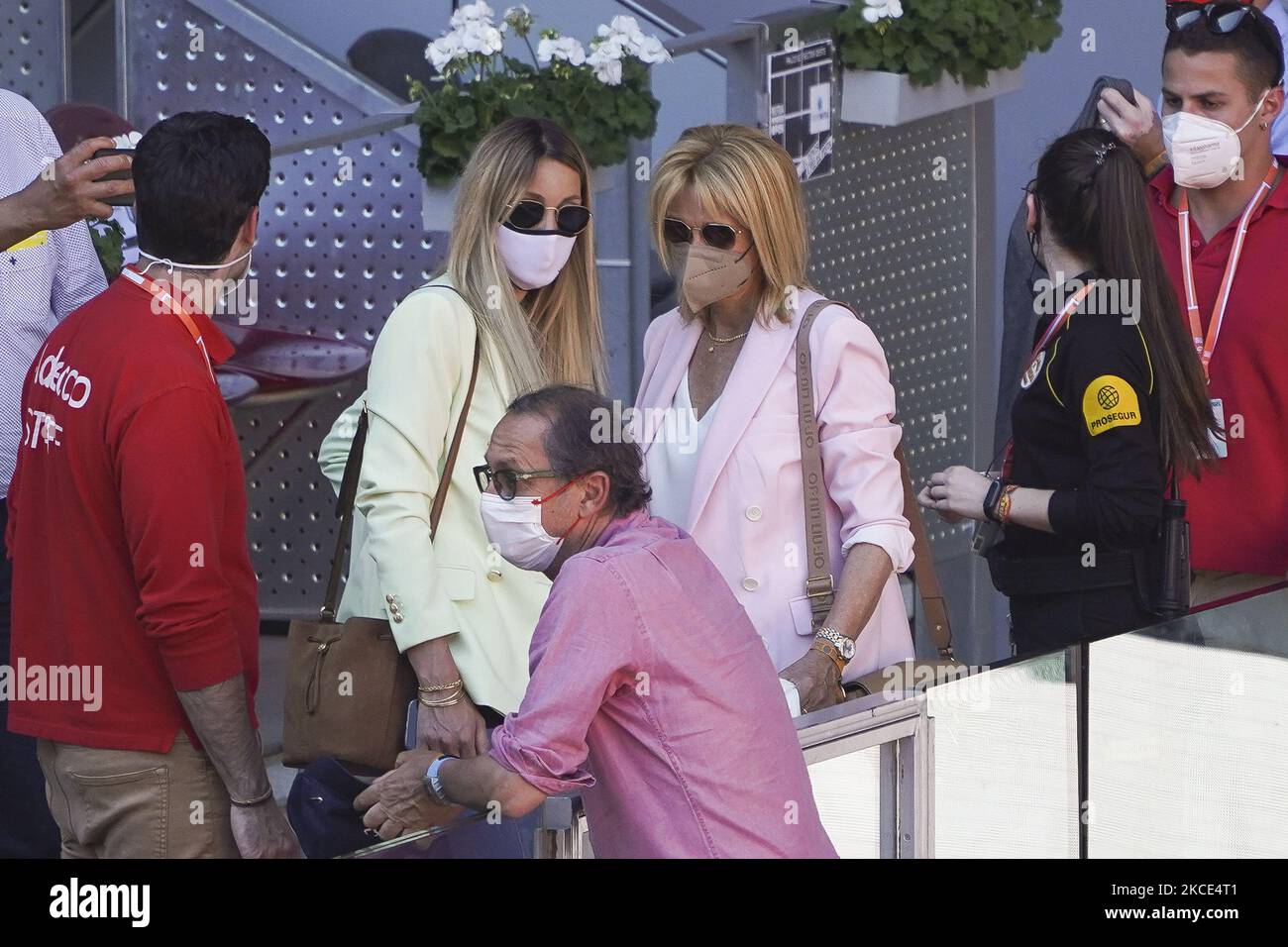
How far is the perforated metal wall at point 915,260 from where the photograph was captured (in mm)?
5887

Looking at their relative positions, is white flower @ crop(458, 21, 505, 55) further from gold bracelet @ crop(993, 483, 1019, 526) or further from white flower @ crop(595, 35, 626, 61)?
gold bracelet @ crop(993, 483, 1019, 526)

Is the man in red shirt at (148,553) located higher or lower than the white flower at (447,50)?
lower

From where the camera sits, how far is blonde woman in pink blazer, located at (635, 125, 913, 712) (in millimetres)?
3621

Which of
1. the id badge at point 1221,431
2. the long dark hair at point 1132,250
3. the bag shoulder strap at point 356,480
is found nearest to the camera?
the bag shoulder strap at point 356,480

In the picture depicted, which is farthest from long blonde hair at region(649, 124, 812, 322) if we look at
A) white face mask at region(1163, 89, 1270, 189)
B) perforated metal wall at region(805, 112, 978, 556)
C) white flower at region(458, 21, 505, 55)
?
perforated metal wall at region(805, 112, 978, 556)

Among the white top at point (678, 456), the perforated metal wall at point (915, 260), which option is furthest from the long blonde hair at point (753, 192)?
the perforated metal wall at point (915, 260)

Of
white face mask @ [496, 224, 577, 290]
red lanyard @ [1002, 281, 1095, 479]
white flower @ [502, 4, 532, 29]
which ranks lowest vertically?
red lanyard @ [1002, 281, 1095, 479]

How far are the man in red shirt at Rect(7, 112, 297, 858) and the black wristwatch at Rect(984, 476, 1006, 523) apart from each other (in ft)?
5.67

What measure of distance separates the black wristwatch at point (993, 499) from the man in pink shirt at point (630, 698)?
142 centimetres

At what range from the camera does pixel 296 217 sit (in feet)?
20.8

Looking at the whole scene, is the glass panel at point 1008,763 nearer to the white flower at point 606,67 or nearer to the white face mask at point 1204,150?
the white face mask at point 1204,150

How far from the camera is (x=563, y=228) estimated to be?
150 inches

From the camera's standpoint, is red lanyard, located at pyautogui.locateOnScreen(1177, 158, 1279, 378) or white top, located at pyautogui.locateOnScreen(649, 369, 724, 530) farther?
red lanyard, located at pyautogui.locateOnScreen(1177, 158, 1279, 378)

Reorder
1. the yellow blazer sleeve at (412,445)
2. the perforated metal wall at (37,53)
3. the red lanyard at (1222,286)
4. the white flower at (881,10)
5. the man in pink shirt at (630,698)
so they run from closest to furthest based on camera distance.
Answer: the man in pink shirt at (630,698), the yellow blazer sleeve at (412,445), the red lanyard at (1222,286), the white flower at (881,10), the perforated metal wall at (37,53)
